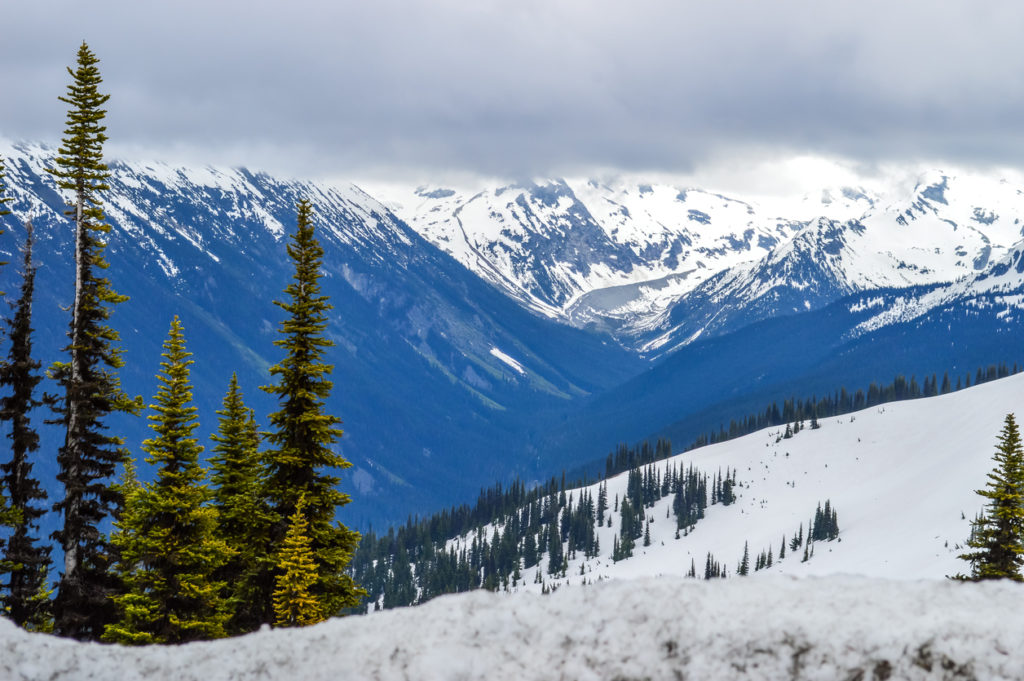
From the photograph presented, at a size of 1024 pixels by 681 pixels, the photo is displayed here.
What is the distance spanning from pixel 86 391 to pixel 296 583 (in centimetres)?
915

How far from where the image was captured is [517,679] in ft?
24.1

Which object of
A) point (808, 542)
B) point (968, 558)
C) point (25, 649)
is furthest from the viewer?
point (808, 542)

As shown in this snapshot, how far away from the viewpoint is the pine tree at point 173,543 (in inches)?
1011

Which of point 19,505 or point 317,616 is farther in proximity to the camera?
point 19,505

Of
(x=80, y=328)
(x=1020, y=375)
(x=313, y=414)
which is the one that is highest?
(x=1020, y=375)

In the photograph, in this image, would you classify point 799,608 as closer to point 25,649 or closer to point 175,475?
point 25,649

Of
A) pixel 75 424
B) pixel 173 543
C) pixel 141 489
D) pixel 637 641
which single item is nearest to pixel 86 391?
pixel 75 424

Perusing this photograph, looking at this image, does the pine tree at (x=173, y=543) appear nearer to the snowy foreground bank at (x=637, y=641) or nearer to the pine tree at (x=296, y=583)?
the pine tree at (x=296, y=583)

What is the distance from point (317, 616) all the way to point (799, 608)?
64.4ft

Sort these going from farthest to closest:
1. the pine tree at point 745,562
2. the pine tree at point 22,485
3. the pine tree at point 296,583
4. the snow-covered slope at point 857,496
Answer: the pine tree at point 745,562, the snow-covered slope at point 857,496, the pine tree at point 22,485, the pine tree at point 296,583

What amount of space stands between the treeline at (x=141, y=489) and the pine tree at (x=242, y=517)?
118 mm

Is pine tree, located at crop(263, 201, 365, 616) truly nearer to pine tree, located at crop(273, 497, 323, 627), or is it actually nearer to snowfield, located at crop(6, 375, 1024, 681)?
pine tree, located at crop(273, 497, 323, 627)

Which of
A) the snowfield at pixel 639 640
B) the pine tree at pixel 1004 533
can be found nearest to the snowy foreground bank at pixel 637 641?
the snowfield at pixel 639 640

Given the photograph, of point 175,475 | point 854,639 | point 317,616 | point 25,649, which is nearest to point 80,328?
point 175,475
